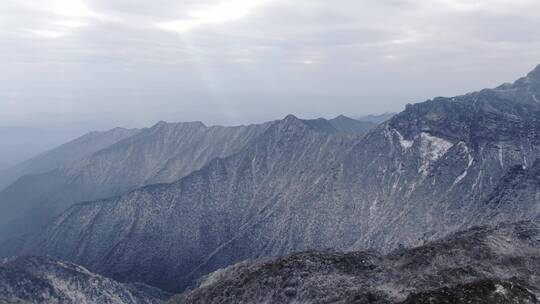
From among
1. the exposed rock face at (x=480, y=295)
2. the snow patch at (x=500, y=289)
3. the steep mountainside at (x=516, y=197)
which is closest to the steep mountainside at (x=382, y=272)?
the exposed rock face at (x=480, y=295)

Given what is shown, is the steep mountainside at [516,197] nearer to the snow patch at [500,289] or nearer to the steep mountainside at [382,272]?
the steep mountainside at [382,272]

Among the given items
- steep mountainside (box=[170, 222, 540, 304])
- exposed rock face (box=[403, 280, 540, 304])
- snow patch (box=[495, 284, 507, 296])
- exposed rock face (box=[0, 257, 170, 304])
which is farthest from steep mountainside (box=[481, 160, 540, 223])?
exposed rock face (box=[0, 257, 170, 304])

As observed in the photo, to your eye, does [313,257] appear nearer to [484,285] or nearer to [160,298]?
[484,285]

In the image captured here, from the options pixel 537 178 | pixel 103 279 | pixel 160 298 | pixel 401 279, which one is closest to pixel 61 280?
pixel 103 279

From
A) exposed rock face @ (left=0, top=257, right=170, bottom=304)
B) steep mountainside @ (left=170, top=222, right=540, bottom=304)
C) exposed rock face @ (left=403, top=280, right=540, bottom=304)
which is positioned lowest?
exposed rock face @ (left=0, top=257, right=170, bottom=304)

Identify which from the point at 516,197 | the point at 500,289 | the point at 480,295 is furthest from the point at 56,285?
the point at 516,197

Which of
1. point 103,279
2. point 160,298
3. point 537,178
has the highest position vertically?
point 537,178

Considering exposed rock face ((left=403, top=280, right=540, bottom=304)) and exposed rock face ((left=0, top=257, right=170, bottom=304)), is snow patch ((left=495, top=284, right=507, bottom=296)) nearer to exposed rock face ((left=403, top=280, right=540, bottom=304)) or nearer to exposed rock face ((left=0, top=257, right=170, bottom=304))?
exposed rock face ((left=403, top=280, right=540, bottom=304))
